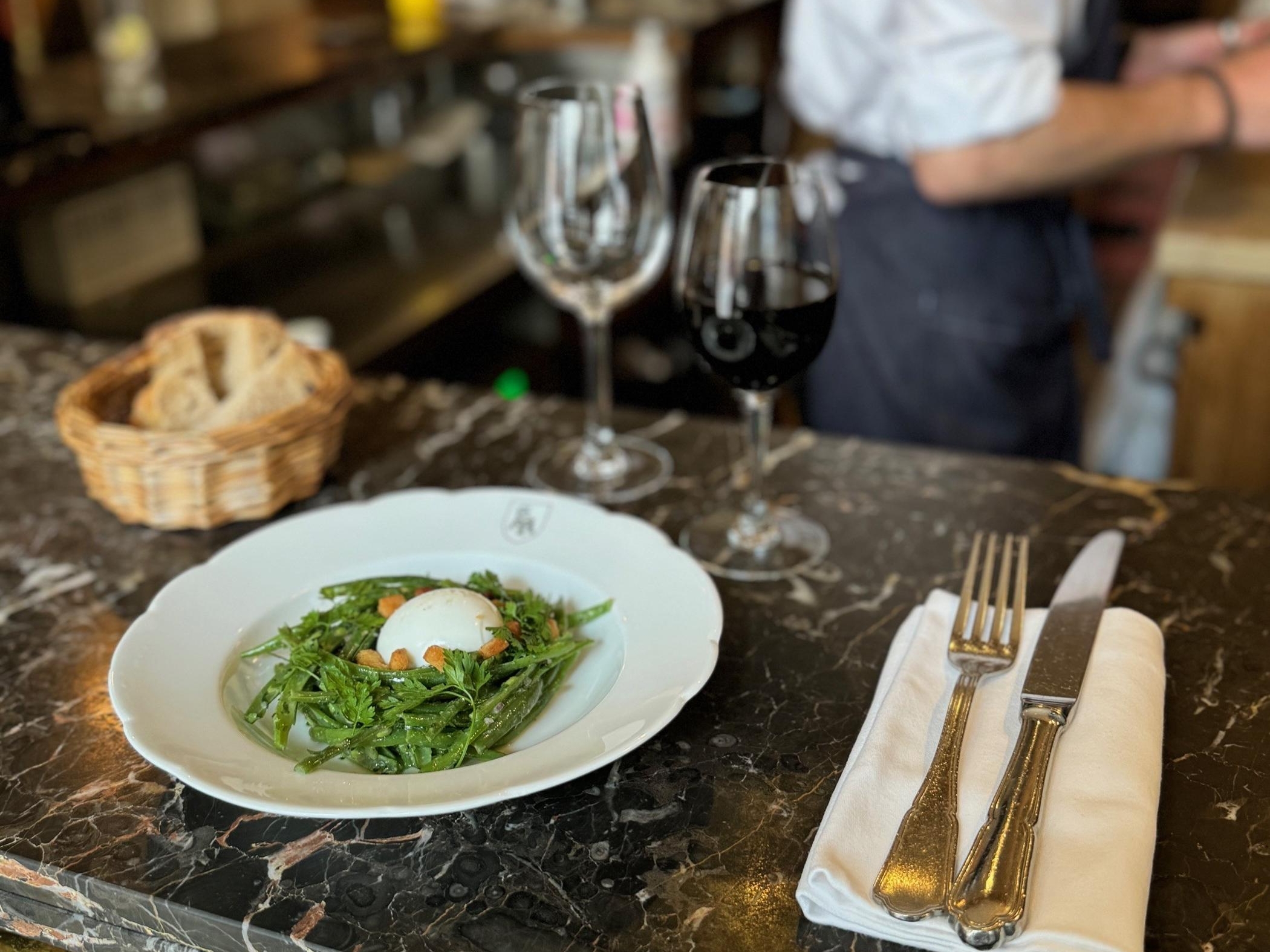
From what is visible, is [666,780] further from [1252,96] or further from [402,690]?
[1252,96]

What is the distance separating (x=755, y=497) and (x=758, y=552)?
0.04 m

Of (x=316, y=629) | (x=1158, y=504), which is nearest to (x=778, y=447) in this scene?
(x=1158, y=504)

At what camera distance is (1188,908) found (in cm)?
58

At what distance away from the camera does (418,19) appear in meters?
2.61

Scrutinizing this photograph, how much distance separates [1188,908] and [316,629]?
0.49 m

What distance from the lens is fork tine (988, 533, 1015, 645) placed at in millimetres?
737

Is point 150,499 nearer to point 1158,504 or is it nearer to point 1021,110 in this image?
point 1158,504

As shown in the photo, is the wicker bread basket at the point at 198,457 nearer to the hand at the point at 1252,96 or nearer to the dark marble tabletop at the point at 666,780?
the dark marble tabletop at the point at 666,780

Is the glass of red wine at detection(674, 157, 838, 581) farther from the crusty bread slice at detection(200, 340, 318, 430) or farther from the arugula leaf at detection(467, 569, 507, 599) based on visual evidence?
the crusty bread slice at detection(200, 340, 318, 430)

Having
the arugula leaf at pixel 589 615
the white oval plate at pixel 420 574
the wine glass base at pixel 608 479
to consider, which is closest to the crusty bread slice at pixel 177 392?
the white oval plate at pixel 420 574

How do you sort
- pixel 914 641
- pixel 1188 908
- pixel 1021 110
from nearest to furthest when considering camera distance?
pixel 1188 908
pixel 914 641
pixel 1021 110

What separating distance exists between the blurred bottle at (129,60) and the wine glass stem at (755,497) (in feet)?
4.42

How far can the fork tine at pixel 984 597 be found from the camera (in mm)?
743

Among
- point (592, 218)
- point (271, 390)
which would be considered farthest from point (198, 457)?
point (592, 218)
